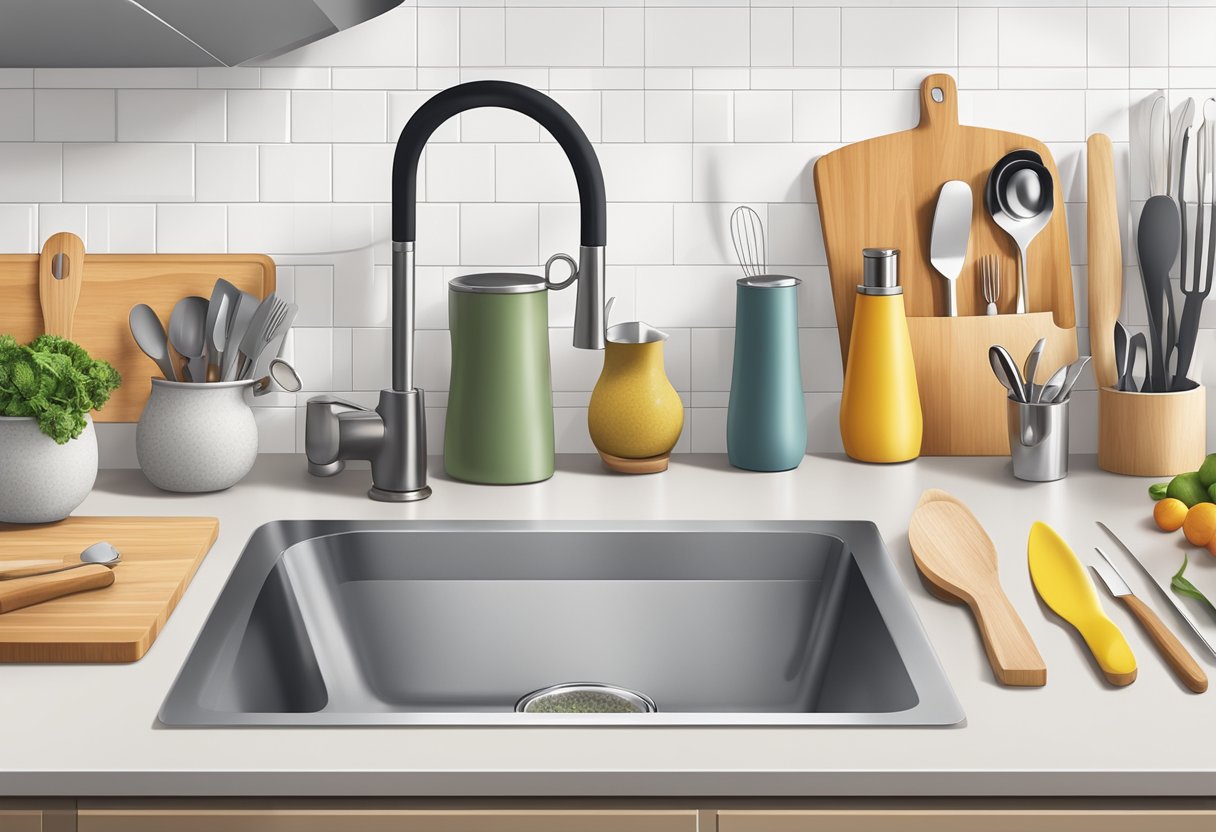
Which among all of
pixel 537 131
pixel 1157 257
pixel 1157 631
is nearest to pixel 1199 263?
pixel 1157 257

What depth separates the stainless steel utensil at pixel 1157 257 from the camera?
1.53 m

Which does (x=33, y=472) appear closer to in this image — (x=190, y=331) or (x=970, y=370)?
(x=190, y=331)

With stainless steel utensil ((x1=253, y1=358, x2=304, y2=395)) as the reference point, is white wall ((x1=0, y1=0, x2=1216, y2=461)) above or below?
above

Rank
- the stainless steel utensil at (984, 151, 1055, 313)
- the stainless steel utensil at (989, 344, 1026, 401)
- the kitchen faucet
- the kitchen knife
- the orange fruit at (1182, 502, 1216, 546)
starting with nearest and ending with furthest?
the kitchen knife
the orange fruit at (1182, 502, 1216, 546)
the kitchen faucet
the stainless steel utensil at (989, 344, 1026, 401)
the stainless steel utensil at (984, 151, 1055, 313)

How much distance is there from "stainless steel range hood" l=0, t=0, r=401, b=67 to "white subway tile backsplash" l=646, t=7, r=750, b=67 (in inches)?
13.4

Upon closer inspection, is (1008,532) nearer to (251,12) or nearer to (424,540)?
(424,540)

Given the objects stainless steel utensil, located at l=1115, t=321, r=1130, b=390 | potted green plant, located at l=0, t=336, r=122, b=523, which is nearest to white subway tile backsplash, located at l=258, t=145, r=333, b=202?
potted green plant, located at l=0, t=336, r=122, b=523

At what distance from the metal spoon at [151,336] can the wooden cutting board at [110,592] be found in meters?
0.25

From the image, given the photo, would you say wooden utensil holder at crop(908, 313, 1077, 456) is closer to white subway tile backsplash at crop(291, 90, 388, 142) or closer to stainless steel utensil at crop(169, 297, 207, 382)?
white subway tile backsplash at crop(291, 90, 388, 142)

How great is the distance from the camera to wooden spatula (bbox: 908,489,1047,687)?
96 centimetres

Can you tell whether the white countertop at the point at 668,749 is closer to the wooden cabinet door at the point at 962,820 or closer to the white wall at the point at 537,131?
the wooden cabinet door at the point at 962,820

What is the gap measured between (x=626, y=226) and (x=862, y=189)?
320 millimetres

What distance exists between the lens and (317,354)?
5.35 ft

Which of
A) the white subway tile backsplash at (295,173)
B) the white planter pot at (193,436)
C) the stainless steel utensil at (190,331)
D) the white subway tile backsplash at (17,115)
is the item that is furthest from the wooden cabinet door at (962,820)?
the white subway tile backsplash at (17,115)
